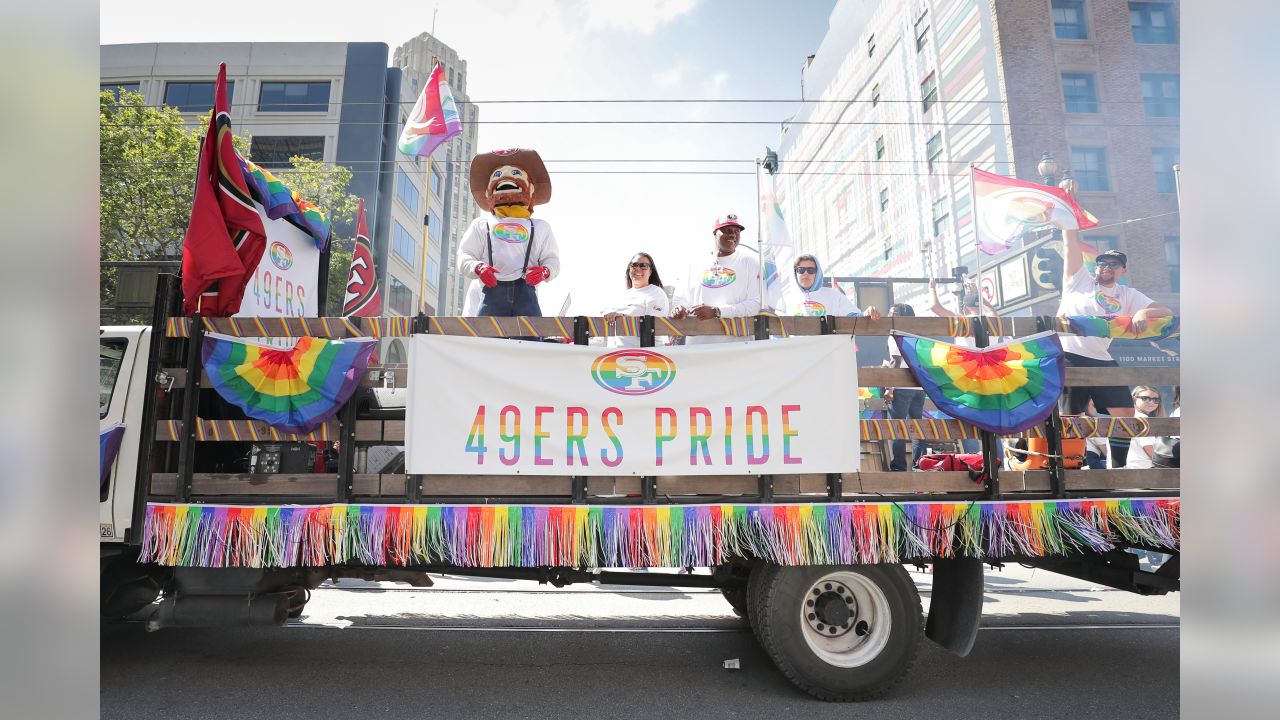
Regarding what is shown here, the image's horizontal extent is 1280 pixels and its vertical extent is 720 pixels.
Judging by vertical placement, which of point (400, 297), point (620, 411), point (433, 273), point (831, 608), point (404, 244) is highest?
point (433, 273)

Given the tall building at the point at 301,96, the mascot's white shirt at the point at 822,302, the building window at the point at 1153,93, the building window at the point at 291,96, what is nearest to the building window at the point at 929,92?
the building window at the point at 1153,93

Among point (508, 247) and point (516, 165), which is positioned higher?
point (516, 165)

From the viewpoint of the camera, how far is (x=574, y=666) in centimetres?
435

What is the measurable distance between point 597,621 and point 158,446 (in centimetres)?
327

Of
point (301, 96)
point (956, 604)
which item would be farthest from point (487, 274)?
point (301, 96)

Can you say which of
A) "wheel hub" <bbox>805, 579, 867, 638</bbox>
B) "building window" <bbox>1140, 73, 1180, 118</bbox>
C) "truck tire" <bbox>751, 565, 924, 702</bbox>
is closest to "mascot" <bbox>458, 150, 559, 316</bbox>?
"truck tire" <bbox>751, 565, 924, 702</bbox>

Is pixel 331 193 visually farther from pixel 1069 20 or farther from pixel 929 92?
pixel 1069 20

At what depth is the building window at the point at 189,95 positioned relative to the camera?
2958 centimetres

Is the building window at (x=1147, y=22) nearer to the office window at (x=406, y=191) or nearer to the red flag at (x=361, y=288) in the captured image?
the red flag at (x=361, y=288)

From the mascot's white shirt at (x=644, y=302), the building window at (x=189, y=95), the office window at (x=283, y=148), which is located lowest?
the mascot's white shirt at (x=644, y=302)

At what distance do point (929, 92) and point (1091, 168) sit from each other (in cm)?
552

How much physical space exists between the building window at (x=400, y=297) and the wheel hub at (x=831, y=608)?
30.2 metres
